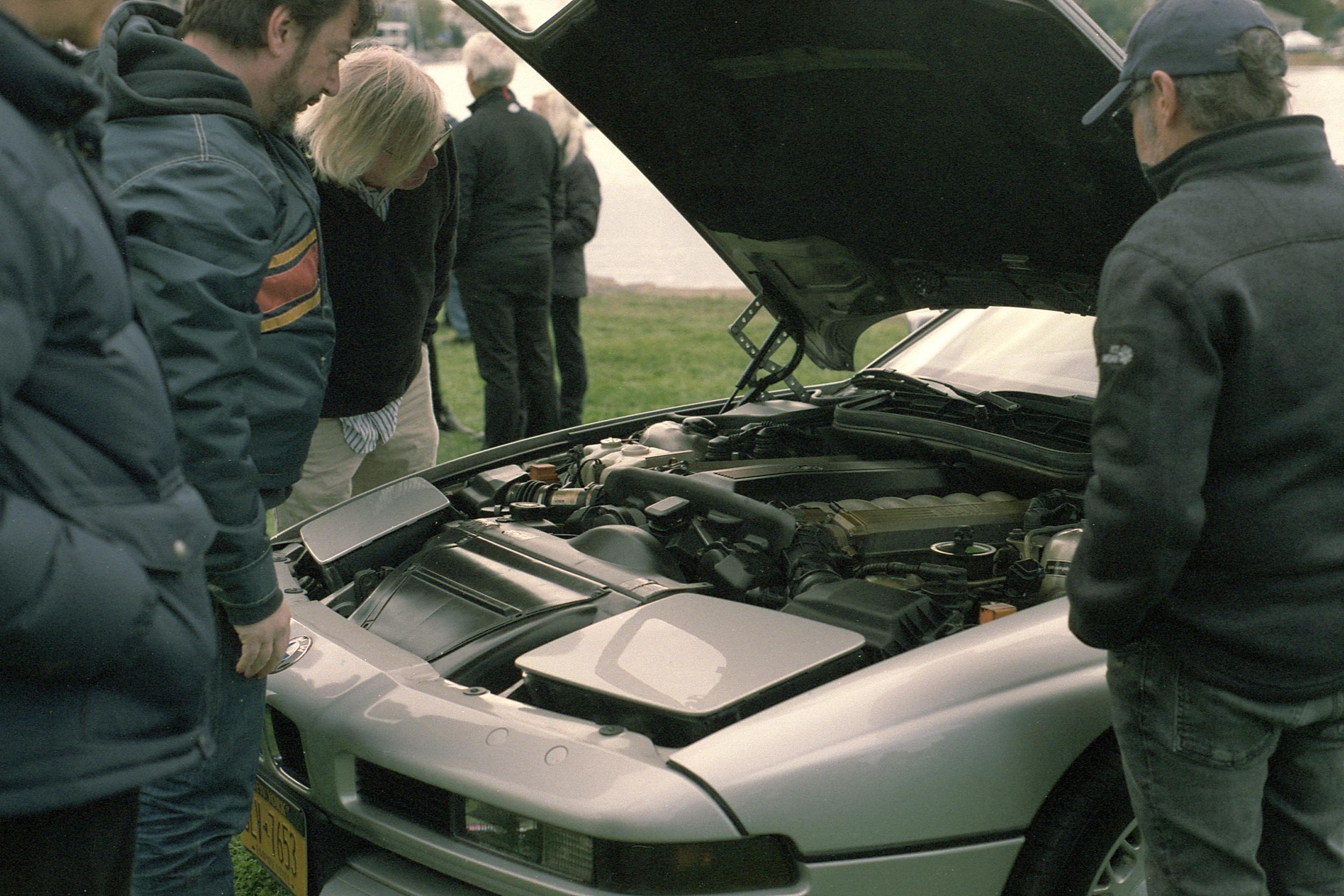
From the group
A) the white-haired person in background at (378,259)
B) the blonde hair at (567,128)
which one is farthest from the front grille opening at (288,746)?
the blonde hair at (567,128)

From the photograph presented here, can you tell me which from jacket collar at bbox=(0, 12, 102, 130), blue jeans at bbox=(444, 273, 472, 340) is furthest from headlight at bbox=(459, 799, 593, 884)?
blue jeans at bbox=(444, 273, 472, 340)

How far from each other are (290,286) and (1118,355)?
126 centimetres

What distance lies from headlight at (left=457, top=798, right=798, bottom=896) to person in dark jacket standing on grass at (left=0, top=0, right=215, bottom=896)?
629 millimetres

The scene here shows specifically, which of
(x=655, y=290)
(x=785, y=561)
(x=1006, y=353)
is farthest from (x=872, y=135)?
(x=655, y=290)

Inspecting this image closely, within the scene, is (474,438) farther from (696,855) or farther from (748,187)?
(696,855)

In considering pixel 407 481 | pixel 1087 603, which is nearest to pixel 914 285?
pixel 407 481

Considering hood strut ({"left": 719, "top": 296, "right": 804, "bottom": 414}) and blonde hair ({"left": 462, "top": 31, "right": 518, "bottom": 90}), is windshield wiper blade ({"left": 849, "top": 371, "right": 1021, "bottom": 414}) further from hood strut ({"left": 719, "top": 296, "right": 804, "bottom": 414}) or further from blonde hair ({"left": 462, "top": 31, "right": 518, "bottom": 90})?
blonde hair ({"left": 462, "top": 31, "right": 518, "bottom": 90})

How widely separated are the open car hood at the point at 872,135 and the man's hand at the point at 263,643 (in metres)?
1.32

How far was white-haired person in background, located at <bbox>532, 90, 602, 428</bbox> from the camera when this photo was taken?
6707mm

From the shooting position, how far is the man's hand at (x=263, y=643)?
177cm

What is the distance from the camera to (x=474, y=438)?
6.87 metres

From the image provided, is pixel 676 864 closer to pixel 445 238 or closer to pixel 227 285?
pixel 227 285

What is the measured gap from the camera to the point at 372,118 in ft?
8.89

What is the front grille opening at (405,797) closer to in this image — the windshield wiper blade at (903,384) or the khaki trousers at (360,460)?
the khaki trousers at (360,460)
